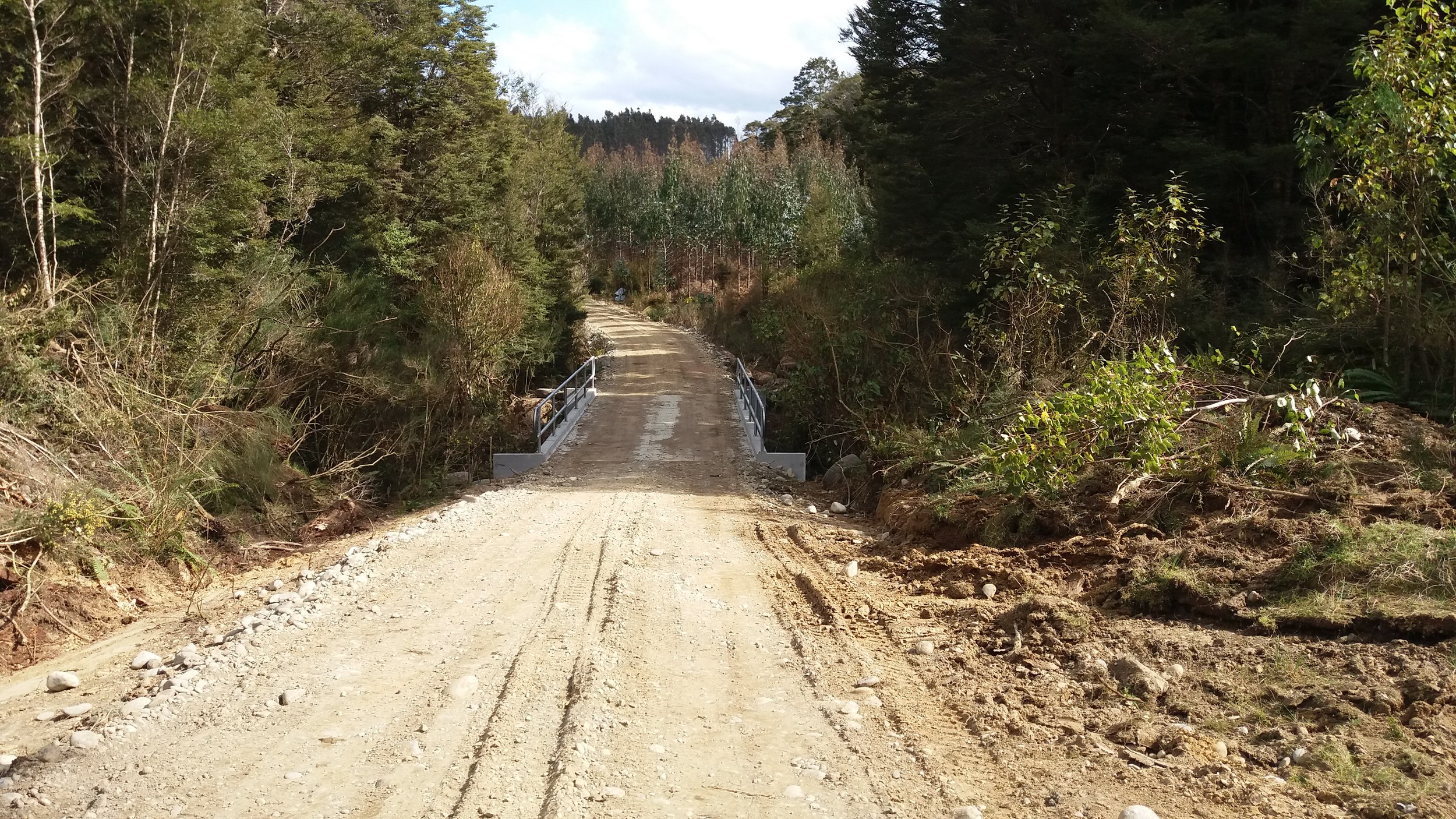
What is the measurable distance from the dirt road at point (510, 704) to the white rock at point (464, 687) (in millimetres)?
22

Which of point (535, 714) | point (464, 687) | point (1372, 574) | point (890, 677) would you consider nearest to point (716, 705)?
point (535, 714)

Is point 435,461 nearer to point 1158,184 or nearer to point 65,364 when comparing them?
point 65,364

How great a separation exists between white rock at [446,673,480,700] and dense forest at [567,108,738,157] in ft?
482

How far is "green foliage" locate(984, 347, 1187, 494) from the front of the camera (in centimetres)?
761

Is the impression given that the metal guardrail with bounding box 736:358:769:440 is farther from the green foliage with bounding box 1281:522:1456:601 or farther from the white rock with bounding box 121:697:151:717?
the white rock with bounding box 121:697:151:717

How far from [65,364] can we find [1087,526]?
11794 millimetres

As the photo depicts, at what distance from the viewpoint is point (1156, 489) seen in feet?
25.3

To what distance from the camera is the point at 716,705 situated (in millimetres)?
5371

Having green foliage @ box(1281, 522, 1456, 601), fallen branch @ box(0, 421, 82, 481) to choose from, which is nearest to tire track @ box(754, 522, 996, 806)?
green foliage @ box(1281, 522, 1456, 601)

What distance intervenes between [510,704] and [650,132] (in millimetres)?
167934

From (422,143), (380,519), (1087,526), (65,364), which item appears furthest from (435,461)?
(1087,526)

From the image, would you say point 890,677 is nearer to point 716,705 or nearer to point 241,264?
point 716,705

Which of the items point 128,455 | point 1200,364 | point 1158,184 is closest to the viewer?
point 1200,364

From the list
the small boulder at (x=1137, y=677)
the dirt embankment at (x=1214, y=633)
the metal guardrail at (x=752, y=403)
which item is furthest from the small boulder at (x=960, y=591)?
the metal guardrail at (x=752, y=403)
